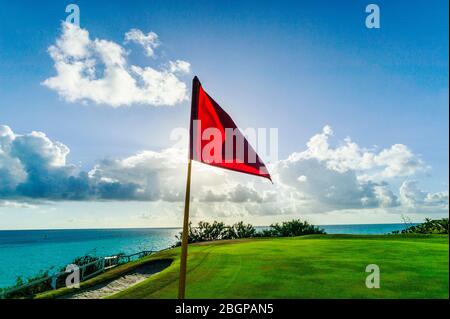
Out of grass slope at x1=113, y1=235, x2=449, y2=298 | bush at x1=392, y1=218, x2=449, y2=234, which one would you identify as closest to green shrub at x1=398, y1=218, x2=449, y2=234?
bush at x1=392, y1=218, x2=449, y2=234

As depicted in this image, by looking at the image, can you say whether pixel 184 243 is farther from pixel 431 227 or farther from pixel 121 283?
pixel 431 227

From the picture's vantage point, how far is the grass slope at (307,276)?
11.9m

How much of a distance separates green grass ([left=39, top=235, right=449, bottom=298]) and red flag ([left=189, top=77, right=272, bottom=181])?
537cm

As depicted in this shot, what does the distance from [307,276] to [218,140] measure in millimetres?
8696

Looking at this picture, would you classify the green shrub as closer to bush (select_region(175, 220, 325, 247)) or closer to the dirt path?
bush (select_region(175, 220, 325, 247))

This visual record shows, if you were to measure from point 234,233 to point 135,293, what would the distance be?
3340 cm

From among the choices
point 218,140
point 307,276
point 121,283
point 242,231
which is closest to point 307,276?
point 307,276

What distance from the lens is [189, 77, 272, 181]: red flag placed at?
8219mm

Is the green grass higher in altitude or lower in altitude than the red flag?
lower

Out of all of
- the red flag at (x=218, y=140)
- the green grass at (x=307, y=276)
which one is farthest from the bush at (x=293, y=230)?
the red flag at (x=218, y=140)

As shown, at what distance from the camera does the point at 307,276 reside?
14.5 metres

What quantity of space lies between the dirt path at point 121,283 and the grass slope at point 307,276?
8.26ft
